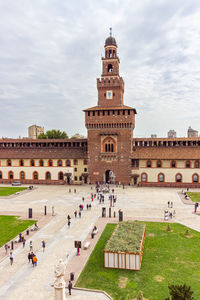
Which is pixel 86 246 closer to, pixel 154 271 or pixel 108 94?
pixel 154 271

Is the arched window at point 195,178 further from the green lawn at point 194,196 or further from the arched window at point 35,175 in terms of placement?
the arched window at point 35,175

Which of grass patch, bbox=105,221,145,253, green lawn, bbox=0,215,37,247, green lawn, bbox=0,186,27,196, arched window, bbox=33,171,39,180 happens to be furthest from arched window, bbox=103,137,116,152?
grass patch, bbox=105,221,145,253

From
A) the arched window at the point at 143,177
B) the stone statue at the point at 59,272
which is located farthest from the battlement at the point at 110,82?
the stone statue at the point at 59,272

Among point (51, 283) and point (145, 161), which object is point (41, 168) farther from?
point (51, 283)

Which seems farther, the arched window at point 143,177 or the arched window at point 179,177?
the arched window at point 143,177

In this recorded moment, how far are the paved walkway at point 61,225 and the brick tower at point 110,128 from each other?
6294mm

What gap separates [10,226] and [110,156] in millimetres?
32986

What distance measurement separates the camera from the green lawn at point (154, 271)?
56.6ft

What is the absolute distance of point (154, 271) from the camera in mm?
19719

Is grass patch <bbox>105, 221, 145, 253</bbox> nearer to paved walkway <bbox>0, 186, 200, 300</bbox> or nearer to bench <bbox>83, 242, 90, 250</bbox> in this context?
bench <bbox>83, 242, 90, 250</bbox>

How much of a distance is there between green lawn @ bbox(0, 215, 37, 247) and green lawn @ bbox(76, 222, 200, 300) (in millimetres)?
10000

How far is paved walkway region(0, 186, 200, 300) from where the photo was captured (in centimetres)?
1783

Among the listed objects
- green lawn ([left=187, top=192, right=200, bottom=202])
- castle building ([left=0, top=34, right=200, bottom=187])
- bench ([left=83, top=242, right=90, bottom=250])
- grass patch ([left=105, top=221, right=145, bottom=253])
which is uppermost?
castle building ([left=0, top=34, right=200, bottom=187])

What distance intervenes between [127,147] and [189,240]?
113 feet
